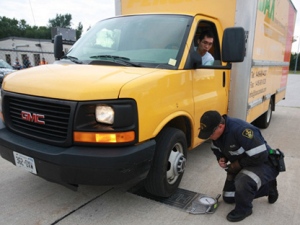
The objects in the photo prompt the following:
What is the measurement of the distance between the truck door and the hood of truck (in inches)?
33.2

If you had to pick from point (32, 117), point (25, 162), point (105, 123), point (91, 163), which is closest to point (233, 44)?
point (105, 123)

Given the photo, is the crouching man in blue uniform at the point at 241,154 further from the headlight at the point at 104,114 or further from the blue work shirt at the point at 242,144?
the headlight at the point at 104,114

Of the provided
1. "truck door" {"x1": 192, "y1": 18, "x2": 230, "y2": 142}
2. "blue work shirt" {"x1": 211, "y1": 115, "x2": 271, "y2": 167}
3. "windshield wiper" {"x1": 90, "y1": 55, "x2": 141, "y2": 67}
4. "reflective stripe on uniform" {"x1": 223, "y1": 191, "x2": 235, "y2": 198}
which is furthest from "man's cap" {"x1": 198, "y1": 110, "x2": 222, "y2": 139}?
"windshield wiper" {"x1": 90, "y1": 55, "x2": 141, "y2": 67}

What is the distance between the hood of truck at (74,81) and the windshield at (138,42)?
291 mm

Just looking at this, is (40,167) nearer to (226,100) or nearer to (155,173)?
(155,173)

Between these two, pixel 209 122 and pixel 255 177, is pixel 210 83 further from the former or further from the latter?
pixel 255 177

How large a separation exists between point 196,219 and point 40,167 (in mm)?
1586

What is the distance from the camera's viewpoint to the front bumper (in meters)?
2.33

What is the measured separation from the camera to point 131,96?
2.42m

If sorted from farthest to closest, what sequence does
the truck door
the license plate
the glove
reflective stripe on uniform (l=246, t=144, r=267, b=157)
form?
the truck door < the glove < reflective stripe on uniform (l=246, t=144, r=267, b=157) < the license plate

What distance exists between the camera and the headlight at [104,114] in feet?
7.83

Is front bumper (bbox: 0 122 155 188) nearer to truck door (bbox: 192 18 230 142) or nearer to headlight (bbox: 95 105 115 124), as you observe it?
headlight (bbox: 95 105 115 124)

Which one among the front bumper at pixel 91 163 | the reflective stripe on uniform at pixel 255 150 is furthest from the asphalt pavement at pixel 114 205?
the reflective stripe on uniform at pixel 255 150

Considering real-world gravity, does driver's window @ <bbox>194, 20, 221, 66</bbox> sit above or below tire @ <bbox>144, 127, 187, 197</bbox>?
above
